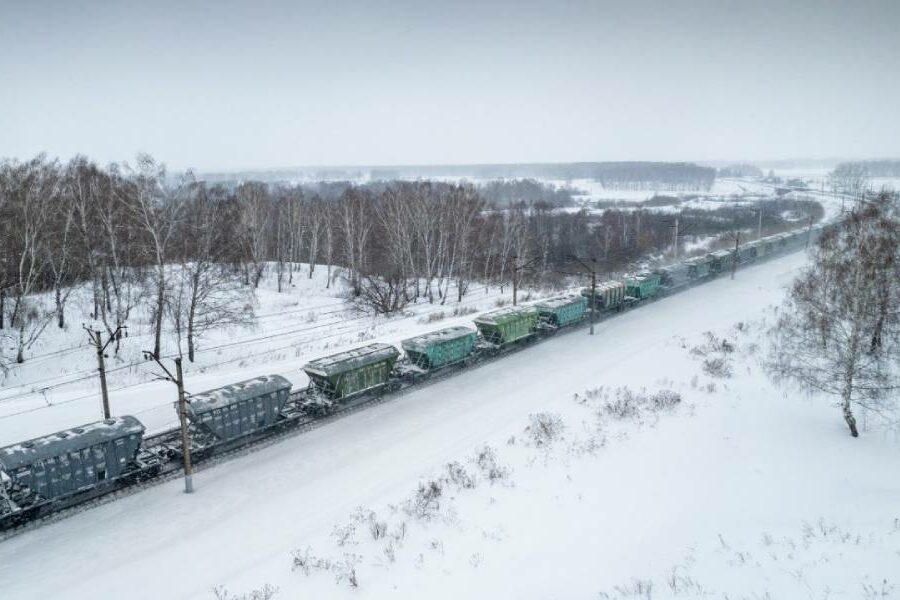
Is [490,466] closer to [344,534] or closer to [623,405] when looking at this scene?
[344,534]

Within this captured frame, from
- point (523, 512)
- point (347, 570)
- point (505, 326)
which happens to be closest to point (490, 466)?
point (523, 512)

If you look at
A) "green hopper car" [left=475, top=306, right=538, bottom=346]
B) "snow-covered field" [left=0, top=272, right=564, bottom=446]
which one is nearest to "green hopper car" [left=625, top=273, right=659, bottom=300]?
"snow-covered field" [left=0, top=272, right=564, bottom=446]

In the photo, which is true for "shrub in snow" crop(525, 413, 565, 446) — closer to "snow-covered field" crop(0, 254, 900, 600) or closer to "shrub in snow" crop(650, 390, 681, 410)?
"snow-covered field" crop(0, 254, 900, 600)

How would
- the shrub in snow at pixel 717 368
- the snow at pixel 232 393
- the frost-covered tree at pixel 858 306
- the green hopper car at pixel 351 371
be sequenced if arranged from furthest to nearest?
the shrub in snow at pixel 717 368 → the green hopper car at pixel 351 371 → the frost-covered tree at pixel 858 306 → the snow at pixel 232 393

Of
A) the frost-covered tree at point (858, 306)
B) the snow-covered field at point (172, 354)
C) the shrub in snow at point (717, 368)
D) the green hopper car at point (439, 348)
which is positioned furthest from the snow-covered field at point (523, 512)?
the snow-covered field at point (172, 354)

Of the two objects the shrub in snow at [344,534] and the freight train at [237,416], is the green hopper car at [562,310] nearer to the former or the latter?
the freight train at [237,416]

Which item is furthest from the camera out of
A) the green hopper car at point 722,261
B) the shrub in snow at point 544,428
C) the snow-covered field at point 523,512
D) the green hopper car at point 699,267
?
the green hopper car at point 722,261

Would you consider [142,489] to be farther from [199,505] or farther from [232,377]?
[232,377]

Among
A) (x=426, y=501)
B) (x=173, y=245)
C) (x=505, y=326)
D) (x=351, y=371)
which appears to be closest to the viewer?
(x=426, y=501)
